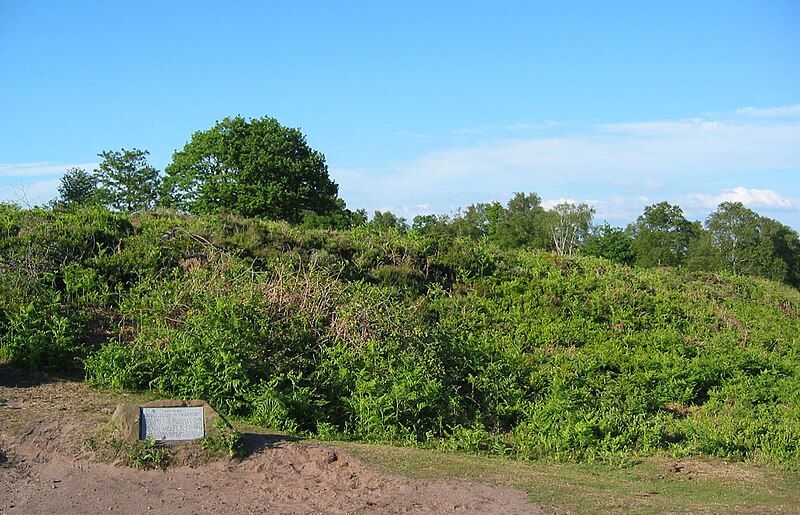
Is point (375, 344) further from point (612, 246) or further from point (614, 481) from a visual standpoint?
point (612, 246)

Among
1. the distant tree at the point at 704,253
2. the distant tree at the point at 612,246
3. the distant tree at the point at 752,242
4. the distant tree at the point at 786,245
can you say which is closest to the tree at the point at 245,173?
the distant tree at the point at 612,246

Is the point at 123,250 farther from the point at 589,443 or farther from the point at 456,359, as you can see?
the point at 589,443

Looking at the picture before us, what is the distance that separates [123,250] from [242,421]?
222 inches

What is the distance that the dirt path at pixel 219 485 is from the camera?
604 centimetres

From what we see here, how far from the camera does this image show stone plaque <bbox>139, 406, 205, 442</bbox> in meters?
6.73

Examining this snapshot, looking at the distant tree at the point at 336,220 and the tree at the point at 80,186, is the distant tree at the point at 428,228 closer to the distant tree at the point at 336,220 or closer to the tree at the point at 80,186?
the distant tree at the point at 336,220

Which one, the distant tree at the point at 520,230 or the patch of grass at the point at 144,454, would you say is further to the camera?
the distant tree at the point at 520,230

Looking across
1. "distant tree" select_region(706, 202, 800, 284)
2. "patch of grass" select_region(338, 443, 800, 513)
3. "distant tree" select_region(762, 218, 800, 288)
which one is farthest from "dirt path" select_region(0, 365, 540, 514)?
"distant tree" select_region(762, 218, 800, 288)

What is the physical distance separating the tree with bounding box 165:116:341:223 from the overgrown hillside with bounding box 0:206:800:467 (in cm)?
1491

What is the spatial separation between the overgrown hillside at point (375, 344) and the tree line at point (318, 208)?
195 inches

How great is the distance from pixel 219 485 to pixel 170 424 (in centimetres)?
77

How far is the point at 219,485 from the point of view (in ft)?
20.9

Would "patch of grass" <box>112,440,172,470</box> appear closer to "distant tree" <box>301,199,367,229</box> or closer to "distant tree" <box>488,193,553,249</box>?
"distant tree" <box>301,199,367,229</box>

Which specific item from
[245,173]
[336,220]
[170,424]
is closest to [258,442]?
[170,424]
